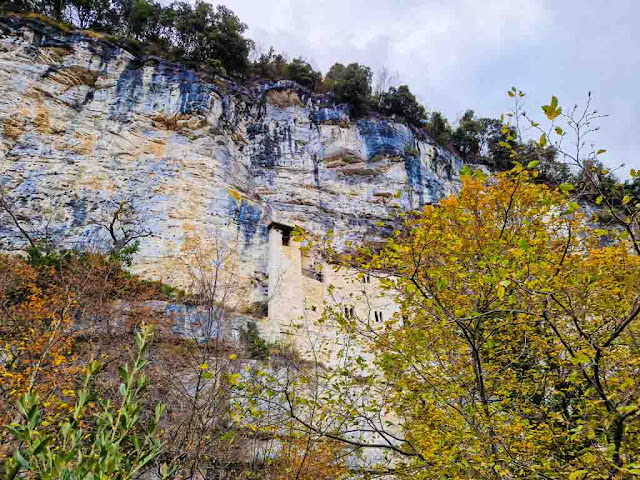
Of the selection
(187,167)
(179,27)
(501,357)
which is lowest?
(501,357)

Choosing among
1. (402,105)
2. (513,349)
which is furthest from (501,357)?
(402,105)

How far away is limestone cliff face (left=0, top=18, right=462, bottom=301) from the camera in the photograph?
19.7 meters

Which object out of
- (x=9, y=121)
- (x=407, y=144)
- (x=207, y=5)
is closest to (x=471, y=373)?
(x=9, y=121)

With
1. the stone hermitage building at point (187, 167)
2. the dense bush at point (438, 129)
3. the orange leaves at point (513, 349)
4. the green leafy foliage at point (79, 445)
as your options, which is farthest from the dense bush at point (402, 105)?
the green leafy foliage at point (79, 445)

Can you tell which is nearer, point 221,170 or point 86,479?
point 86,479

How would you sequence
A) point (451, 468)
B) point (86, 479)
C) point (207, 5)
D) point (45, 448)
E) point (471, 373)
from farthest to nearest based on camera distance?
point (207, 5), point (471, 373), point (451, 468), point (45, 448), point (86, 479)

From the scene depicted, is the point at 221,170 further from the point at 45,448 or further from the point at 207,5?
the point at 45,448

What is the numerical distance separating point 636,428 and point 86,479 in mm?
5704

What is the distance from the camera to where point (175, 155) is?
22719mm

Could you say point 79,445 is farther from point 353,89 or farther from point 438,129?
point 438,129

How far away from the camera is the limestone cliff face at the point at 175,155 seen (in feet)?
64.5

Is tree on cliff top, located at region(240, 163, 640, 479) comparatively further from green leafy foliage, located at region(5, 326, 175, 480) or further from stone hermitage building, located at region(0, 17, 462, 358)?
stone hermitage building, located at region(0, 17, 462, 358)

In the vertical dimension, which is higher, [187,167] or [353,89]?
[353,89]

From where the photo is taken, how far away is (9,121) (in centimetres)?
1984
